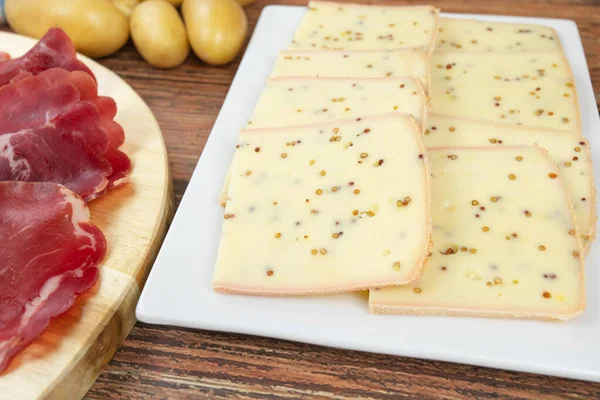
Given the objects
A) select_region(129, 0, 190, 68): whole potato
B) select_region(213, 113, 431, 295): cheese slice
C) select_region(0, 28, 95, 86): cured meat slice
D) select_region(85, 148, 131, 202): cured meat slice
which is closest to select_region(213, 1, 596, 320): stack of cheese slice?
select_region(213, 113, 431, 295): cheese slice

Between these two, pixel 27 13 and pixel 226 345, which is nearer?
pixel 226 345

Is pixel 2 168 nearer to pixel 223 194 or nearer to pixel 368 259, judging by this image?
pixel 223 194

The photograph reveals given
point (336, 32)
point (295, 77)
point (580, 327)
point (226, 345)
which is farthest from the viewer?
point (336, 32)

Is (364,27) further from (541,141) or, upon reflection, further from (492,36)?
(541,141)

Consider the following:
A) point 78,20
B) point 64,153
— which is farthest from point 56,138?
point 78,20

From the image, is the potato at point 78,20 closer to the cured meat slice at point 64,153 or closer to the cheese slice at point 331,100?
the cured meat slice at point 64,153

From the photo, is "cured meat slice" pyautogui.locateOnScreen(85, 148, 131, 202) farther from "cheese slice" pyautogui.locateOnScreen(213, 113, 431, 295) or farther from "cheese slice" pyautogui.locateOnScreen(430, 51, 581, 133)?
"cheese slice" pyautogui.locateOnScreen(430, 51, 581, 133)

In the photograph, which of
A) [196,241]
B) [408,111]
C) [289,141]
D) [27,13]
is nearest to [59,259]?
[196,241]
